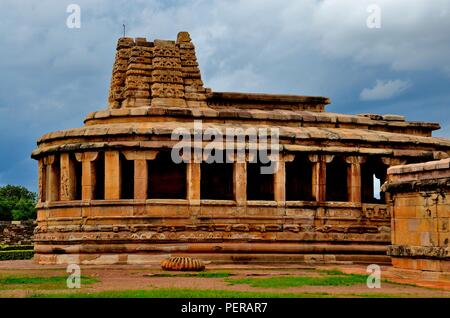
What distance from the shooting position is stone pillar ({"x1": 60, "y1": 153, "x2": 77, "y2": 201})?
29344 mm

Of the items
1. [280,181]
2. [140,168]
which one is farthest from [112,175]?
[280,181]

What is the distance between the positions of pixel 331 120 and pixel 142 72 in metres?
7.44

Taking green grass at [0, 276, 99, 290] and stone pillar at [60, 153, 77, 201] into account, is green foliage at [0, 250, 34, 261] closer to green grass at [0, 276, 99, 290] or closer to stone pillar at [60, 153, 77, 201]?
stone pillar at [60, 153, 77, 201]

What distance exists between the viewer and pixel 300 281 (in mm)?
20625

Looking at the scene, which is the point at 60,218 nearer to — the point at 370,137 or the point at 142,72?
the point at 142,72

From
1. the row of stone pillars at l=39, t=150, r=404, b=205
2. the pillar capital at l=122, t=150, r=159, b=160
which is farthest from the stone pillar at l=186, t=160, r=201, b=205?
the pillar capital at l=122, t=150, r=159, b=160

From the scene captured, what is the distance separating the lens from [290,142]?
29406mm

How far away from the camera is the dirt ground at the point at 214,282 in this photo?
17.7 m

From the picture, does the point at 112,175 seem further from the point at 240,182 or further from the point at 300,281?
the point at 300,281

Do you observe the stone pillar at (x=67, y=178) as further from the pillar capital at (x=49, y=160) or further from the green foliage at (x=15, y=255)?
the green foliage at (x=15, y=255)

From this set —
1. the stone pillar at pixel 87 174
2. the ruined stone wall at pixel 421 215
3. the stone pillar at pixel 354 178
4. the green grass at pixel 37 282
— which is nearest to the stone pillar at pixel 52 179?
the stone pillar at pixel 87 174

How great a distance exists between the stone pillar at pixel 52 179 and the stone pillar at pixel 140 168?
11.4 ft

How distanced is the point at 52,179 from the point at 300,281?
12.9 m

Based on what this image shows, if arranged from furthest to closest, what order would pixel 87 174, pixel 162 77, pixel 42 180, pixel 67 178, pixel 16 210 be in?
pixel 16 210 → pixel 42 180 → pixel 162 77 → pixel 67 178 → pixel 87 174
